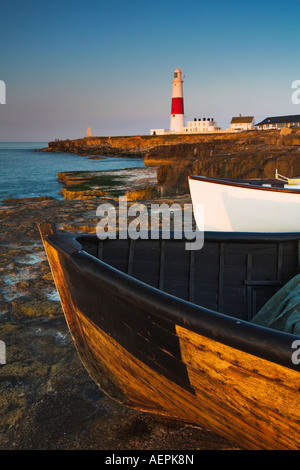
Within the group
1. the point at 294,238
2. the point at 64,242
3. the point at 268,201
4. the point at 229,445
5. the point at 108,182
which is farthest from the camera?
the point at 108,182

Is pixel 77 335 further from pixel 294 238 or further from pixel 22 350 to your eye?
pixel 294 238

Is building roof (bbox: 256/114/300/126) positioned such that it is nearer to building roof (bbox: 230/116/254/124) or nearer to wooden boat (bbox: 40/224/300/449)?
building roof (bbox: 230/116/254/124)

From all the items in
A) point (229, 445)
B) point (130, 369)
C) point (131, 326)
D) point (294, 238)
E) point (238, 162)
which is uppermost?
point (238, 162)

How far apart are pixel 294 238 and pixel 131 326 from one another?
2660 millimetres

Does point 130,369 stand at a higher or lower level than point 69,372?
higher

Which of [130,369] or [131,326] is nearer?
[131,326]

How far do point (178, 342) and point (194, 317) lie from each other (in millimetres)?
274

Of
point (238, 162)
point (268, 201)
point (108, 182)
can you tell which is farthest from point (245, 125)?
point (268, 201)

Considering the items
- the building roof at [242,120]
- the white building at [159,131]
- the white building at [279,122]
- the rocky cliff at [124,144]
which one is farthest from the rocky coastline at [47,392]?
the building roof at [242,120]

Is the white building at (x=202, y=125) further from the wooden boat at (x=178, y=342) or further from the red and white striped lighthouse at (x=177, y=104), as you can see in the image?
the wooden boat at (x=178, y=342)

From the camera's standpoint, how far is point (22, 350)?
153 inches

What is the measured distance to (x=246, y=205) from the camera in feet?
24.1

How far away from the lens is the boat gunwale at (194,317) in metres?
1.73

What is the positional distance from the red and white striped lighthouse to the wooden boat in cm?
7880
